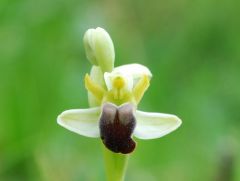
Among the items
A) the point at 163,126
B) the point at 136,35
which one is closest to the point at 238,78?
the point at 136,35

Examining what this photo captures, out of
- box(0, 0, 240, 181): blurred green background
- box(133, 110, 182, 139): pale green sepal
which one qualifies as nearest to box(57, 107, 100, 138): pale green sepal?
box(133, 110, 182, 139): pale green sepal

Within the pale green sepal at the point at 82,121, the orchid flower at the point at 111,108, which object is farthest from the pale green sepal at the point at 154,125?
the pale green sepal at the point at 82,121

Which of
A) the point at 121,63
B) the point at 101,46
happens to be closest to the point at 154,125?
the point at 101,46

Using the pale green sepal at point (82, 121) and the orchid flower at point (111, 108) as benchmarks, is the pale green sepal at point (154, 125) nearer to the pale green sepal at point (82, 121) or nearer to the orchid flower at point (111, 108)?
the orchid flower at point (111, 108)

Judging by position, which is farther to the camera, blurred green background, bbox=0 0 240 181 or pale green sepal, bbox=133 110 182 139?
blurred green background, bbox=0 0 240 181

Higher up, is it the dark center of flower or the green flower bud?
the green flower bud

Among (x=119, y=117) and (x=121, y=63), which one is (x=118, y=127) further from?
(x=121, y=63)

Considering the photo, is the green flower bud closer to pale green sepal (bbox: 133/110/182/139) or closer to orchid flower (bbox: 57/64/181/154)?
orchid flower (bbox: 57/64/181/154)
